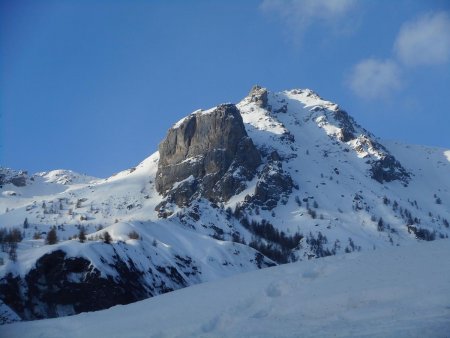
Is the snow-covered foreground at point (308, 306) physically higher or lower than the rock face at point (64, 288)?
lower

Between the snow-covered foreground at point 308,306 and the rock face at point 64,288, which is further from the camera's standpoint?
the rock face at point 64,288

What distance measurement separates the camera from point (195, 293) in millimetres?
37125

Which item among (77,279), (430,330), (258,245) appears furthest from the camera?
(258,245)

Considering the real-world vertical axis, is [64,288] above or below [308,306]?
above

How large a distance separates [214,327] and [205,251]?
70307 millimetres

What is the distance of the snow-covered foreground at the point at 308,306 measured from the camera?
24.2 meters

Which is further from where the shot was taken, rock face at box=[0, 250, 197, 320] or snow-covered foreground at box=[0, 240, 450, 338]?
rock face at box=[0, 250, 197, 320]

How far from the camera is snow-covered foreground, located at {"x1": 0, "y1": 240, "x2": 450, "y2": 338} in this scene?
24.2m

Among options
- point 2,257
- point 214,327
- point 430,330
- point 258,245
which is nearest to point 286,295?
point 214,327

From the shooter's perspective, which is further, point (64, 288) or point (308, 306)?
point (64, 288)

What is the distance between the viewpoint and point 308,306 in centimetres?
2798

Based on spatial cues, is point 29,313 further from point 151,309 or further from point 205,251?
point 205,251

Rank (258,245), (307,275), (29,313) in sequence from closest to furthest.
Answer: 1. (307,275)
2. (29,313)
3. (258,245)

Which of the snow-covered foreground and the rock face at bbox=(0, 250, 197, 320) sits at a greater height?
the rock face at bbox=(0, 250, 197, 320)
